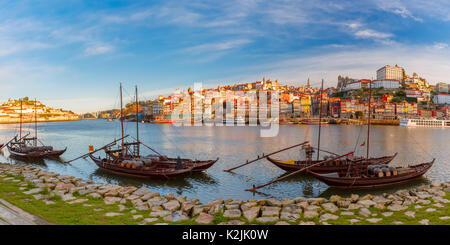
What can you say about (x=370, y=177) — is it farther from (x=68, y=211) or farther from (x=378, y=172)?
(x=68, y=211)

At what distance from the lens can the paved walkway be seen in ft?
22.8

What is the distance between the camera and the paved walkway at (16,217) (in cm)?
694

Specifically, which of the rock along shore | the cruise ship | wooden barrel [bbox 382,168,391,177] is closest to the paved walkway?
the rock along shore

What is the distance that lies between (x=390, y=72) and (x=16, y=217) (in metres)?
211

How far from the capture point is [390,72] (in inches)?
7156

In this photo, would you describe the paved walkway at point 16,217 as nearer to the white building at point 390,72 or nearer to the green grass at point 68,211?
the green grass at point 68,211

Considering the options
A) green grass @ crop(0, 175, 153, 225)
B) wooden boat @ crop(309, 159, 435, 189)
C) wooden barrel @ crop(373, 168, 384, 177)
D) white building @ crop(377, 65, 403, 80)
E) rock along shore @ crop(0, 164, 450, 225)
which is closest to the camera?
green grass @ crop(0, 175, 153, 225)

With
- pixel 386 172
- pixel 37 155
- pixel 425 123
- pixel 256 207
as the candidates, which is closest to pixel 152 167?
pixel 256 207

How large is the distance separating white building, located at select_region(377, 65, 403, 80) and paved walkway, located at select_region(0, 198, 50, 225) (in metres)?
205

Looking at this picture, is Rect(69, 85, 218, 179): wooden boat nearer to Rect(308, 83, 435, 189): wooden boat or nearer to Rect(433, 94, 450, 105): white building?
Rect(308, 83, 435, 189): wooden boat

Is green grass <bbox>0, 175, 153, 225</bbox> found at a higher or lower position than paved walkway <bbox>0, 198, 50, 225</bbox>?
lower

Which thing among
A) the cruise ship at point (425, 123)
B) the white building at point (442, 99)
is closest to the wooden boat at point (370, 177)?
the cruise ship at point (425, 123)

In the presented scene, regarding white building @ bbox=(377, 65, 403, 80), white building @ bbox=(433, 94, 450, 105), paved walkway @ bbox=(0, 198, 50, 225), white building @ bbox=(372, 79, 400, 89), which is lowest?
paved walkway @ bbox=(0, 198, 50, 225)

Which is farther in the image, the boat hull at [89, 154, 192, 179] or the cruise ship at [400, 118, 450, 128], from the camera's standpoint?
the cruise ship at [400, 118, 450, 128]
